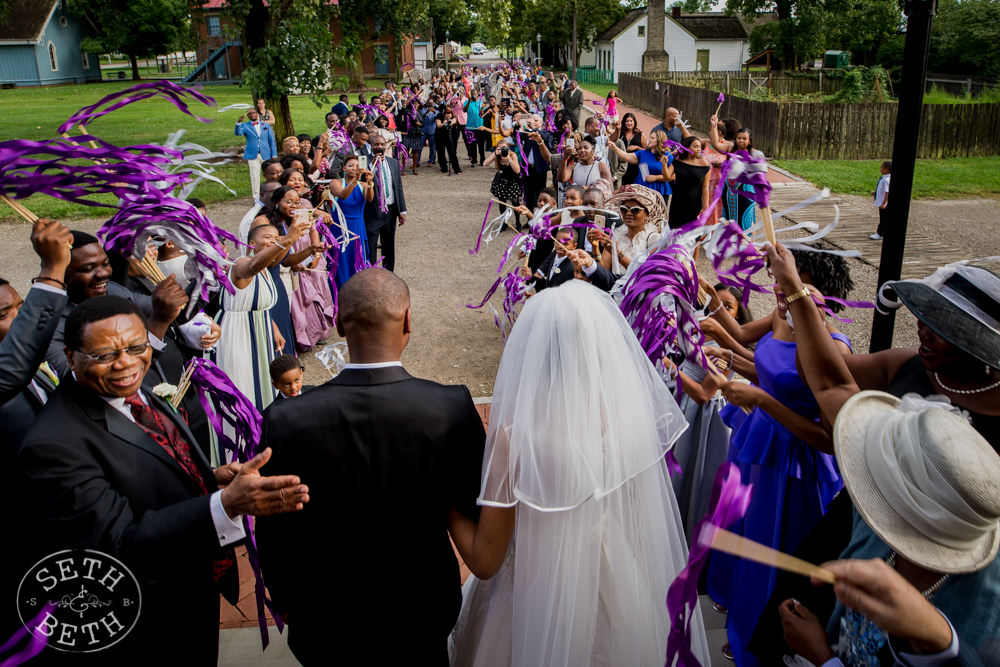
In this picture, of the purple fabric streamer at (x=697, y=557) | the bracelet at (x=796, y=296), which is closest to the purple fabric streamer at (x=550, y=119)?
the bracelet at (x=796, y=296)

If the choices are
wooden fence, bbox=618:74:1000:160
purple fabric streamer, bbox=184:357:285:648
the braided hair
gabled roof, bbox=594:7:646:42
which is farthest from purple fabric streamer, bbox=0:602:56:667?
gabled roof, bbox=594:7:646:42

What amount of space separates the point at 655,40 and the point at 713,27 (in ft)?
45.2

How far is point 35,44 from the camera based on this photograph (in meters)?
51.3

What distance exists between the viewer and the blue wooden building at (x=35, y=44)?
51.4m

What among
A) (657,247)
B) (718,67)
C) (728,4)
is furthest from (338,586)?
(718,67)

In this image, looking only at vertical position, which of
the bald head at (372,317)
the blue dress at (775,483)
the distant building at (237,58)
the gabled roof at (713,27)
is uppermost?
the gabled roof at (713,27)

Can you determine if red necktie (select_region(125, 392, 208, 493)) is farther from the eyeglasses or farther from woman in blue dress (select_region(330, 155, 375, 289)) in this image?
woman in blue dress (select_region(330, 155, 375, 289))

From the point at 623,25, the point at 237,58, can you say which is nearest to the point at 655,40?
the point at 623,25

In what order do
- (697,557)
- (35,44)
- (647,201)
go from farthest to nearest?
(35,44) < (647,201) < (697,557)

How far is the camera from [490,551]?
2355 millimetres

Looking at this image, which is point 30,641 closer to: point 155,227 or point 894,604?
point 155,227

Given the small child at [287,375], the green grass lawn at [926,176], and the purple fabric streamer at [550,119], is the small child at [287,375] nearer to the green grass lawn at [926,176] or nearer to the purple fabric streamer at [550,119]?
Answer: the purple fabric streamer at [550,119]

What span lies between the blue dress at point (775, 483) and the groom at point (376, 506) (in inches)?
56.3

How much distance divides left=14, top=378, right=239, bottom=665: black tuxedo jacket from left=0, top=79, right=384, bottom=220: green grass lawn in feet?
47.2
